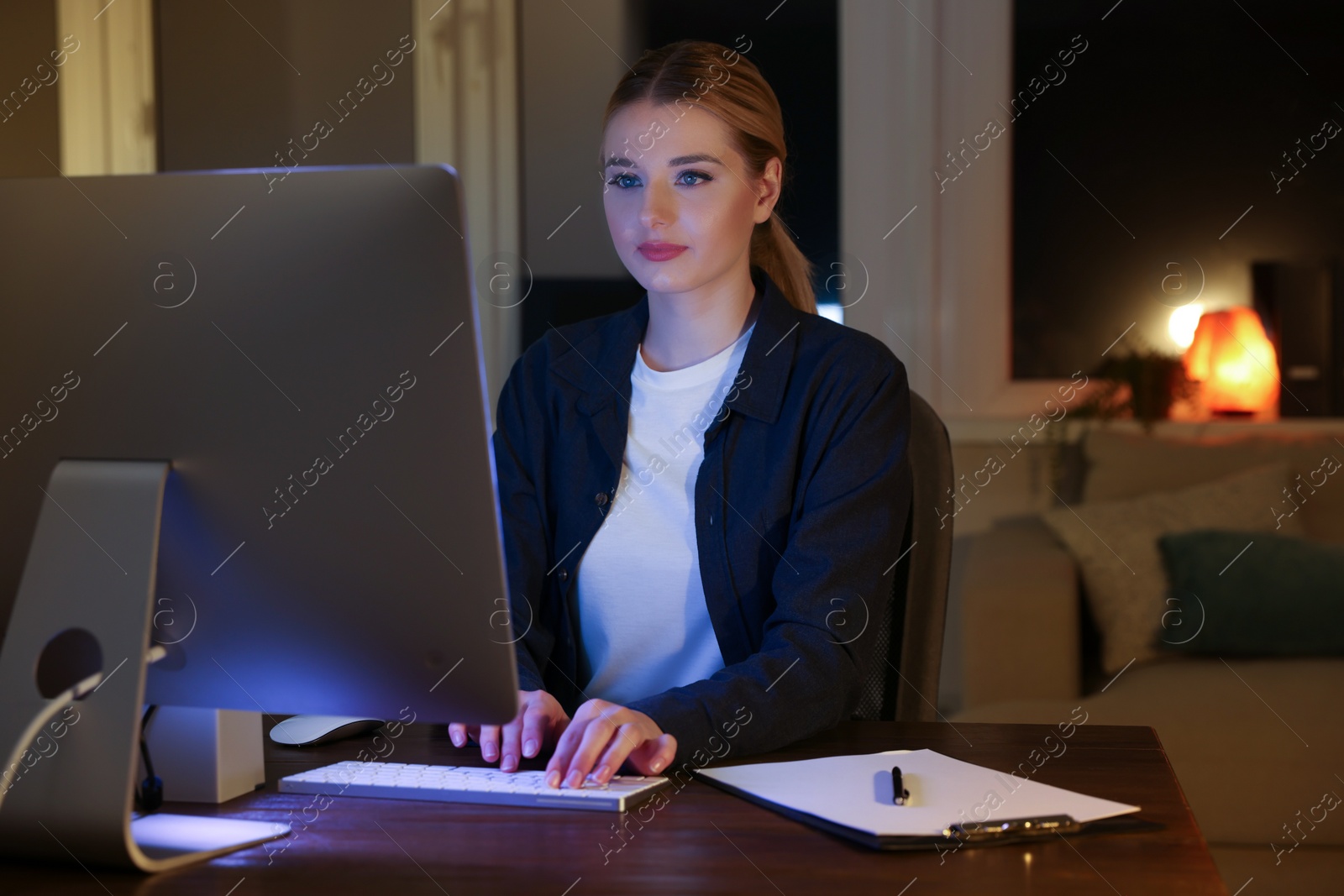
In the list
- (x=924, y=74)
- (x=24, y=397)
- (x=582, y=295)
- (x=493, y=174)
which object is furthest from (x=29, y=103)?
(x=24, y=397)

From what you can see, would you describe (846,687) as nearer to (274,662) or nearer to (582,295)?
(274,662)

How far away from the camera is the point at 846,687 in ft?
4.00

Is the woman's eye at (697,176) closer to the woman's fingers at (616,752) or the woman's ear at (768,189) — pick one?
the woman's ear at (768,189)

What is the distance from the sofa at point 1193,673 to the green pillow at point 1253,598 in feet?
0.08

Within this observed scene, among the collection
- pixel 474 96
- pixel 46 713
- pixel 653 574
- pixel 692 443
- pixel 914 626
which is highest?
pixel 474 96

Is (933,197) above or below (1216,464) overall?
above

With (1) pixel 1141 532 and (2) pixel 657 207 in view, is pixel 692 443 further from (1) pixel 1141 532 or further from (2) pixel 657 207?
(1) pixel 1141 532

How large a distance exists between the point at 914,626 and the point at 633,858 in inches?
24.6

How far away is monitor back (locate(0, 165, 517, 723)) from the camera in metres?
0.76

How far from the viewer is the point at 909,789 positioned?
91cm

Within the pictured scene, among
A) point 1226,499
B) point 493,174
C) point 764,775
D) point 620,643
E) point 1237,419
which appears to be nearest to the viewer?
point 764,775

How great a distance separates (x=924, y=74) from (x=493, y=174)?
1193 mm

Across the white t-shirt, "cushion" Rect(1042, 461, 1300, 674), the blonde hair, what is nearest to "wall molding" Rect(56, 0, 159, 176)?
the blonde hair

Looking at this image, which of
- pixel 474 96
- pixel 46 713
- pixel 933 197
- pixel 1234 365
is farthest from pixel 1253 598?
pixel 46 713
